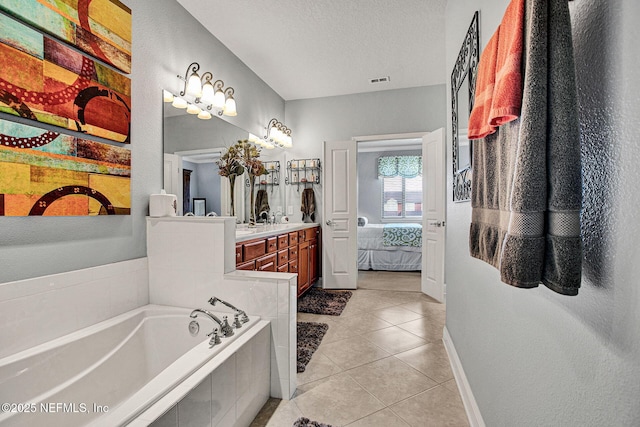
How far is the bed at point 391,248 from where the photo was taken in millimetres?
5211

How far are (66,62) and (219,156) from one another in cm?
152

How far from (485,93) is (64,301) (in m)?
2.10

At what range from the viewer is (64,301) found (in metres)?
1.64

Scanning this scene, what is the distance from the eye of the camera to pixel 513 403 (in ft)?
3.60

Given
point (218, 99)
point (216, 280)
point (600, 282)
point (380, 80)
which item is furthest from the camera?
point (380, 80)

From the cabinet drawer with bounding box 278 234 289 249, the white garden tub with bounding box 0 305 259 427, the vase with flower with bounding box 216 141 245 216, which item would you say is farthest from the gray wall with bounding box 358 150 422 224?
the white garden tub with bounding box 0 305 259 427

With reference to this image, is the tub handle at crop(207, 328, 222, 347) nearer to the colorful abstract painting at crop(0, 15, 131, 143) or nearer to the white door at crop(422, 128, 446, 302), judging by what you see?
the colorful abstract painting at crop(0, 15, 131, 143)

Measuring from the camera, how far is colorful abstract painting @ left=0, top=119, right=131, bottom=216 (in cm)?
141

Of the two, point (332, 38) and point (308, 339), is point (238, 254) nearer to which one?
point (308, 339)

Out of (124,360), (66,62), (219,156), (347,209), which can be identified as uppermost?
(66,62)

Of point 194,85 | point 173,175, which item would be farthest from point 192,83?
point 173,175

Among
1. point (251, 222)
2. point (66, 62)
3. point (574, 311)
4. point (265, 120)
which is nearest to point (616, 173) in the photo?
point (574, 311)

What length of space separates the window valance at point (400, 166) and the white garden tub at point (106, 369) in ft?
19.7

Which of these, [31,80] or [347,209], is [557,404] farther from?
[347,209]
